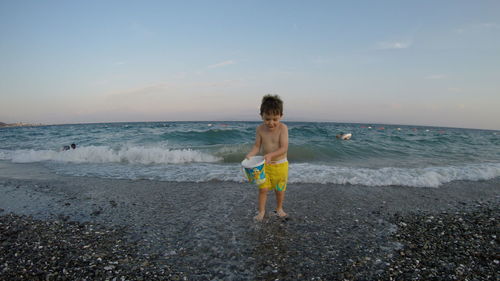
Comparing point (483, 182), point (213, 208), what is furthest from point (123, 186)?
point (483, 182)

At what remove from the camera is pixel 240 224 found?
352 cm

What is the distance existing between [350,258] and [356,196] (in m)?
2.52

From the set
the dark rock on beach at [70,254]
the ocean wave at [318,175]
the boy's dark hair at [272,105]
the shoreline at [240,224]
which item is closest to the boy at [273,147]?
the boy's dark hair at [272,105]

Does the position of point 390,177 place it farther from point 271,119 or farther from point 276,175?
point 271,119

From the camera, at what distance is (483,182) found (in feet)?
21.2

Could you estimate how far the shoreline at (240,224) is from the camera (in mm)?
2428

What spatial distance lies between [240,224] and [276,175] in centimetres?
89

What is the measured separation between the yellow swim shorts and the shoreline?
1.78 feet

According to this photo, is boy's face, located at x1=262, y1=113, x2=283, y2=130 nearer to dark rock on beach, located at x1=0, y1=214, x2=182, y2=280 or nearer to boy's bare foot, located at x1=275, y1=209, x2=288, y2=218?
boy's bare foot, located at x1=275, y1=209, x2=288, y2=218

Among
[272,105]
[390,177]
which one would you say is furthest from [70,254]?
[390,177]

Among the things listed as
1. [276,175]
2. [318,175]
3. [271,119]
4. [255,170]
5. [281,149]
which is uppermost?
[271,119]

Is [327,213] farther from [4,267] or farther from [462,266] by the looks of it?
[4,267]

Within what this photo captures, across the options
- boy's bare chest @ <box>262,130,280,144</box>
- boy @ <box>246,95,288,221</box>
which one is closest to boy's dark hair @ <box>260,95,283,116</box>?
boy @ <box>246,95,288,221</box>

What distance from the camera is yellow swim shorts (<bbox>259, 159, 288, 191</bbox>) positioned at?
3.63m
